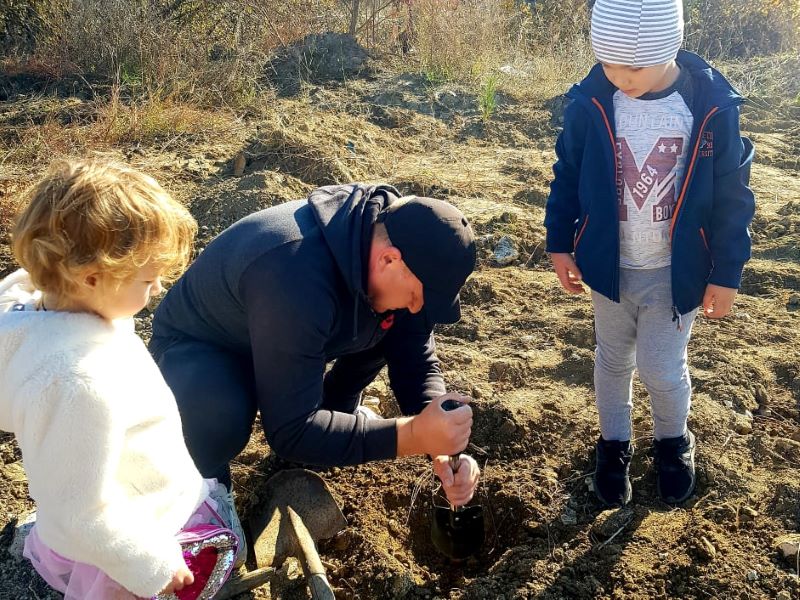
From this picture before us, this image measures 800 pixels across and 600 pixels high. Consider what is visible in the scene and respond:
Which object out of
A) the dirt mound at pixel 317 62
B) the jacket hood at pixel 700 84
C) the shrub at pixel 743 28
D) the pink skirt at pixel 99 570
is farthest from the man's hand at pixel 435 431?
the shrub at pixel 743 28

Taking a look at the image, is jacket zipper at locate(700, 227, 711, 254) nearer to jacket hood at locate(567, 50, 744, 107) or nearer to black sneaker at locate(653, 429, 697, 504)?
jacket hood at locate(567, 50, 744, 107)

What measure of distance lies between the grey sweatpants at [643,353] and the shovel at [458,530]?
544 millimetres

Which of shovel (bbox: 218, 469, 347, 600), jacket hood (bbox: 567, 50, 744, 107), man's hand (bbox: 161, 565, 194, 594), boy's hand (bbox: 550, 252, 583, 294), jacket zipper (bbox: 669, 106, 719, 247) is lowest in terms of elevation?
shovel (bbox: 218, 469, 347, 600)

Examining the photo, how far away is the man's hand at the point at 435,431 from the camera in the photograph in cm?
205

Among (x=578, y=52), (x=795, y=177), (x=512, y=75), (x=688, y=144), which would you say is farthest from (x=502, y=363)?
(x=578, y=52)

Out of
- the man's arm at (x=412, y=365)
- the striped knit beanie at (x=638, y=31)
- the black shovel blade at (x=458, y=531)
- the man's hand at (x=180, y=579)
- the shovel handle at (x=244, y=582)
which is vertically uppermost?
the striped knit beanie at (x=638, y=31)

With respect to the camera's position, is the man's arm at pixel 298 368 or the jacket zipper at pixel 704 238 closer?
the man's arm at pixel 298 368

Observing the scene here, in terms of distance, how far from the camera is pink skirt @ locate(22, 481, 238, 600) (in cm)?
171

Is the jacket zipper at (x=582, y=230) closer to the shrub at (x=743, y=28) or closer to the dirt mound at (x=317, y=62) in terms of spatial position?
the dirt mound at (x=317, y=62)

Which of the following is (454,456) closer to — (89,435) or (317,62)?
(89,435)

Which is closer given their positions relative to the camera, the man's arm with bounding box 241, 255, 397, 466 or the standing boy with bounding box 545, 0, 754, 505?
the man's arm with bounding box 241, 255, 397, 466

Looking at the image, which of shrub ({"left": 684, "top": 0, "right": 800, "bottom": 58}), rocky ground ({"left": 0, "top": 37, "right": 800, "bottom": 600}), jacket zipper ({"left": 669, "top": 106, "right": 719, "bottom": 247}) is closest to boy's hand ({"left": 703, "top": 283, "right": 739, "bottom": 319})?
jacket zipper ({"left": 669, "top": 106, "right": 719, "bottom": 247})

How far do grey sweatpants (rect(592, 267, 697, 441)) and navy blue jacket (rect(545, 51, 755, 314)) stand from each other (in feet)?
0.24

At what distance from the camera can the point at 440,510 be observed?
254 centimetres
